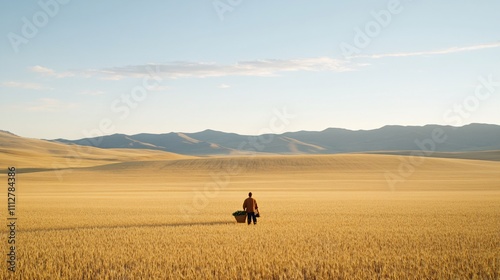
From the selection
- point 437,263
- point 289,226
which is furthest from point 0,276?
point 289,226

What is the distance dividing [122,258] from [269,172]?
78966 millimetres

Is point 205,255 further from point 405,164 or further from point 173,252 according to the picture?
point 405,164

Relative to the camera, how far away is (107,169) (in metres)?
104

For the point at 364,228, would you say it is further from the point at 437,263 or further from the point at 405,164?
the point at 405,164

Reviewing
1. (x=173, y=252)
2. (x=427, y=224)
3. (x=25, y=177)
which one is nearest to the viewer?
(x=173, y=252)

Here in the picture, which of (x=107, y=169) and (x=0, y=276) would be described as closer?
(x=0, y=276)

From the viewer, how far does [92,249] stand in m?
13.6

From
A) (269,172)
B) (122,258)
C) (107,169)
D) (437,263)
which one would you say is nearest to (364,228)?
(437,263)

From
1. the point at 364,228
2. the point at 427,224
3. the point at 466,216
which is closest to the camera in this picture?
the point at 364,228

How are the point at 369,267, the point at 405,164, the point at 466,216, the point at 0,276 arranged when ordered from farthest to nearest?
1. the point at 405,164
2. the point at 466,216
3. the point at 369,267
4. the point at 0,276

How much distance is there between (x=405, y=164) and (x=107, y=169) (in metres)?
62.3

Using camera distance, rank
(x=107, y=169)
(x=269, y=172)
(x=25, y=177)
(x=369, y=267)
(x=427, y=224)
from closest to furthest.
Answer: (x=369, y=267) < (x=427, y=224) < (x=25, y=177) < (x=269, y=172) < (x=107, y=169)

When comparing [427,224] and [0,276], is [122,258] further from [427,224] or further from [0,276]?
[427,224]

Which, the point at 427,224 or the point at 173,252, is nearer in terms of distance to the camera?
the point at 173,252
